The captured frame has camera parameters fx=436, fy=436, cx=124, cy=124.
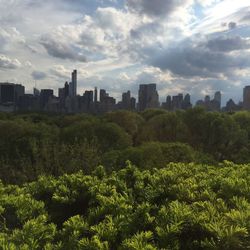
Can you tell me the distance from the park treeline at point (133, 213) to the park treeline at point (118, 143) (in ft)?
23.8

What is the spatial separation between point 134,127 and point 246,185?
33.3m

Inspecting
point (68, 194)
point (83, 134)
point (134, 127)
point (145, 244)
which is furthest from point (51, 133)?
point (145, 244)

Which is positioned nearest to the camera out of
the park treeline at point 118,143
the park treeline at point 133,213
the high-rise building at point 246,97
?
the park treeline at point 133,213

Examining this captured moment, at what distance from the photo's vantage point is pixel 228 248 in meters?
3.89

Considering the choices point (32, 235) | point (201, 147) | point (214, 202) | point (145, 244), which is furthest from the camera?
point (201, 147)

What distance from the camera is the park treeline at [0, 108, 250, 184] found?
18.7 meters

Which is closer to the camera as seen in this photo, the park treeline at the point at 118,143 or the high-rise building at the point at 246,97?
the park treeline at the point at 118,143

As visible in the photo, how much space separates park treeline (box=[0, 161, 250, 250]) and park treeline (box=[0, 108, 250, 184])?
7.25m

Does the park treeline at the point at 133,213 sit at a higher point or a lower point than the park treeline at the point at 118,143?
higher

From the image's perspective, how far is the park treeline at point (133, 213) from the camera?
4.04 m

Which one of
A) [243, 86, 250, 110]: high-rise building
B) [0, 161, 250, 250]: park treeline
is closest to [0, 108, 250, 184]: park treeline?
[0, 161, 250, 250]: park treeline

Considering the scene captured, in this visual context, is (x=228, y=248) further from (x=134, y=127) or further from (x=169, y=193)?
(x=134, y=127)

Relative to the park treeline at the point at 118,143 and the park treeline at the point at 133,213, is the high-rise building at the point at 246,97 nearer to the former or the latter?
the park treeline at the point at 118,143

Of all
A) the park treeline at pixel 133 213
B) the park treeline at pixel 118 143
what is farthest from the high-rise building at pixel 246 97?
the park treeline at pixel 133 213
